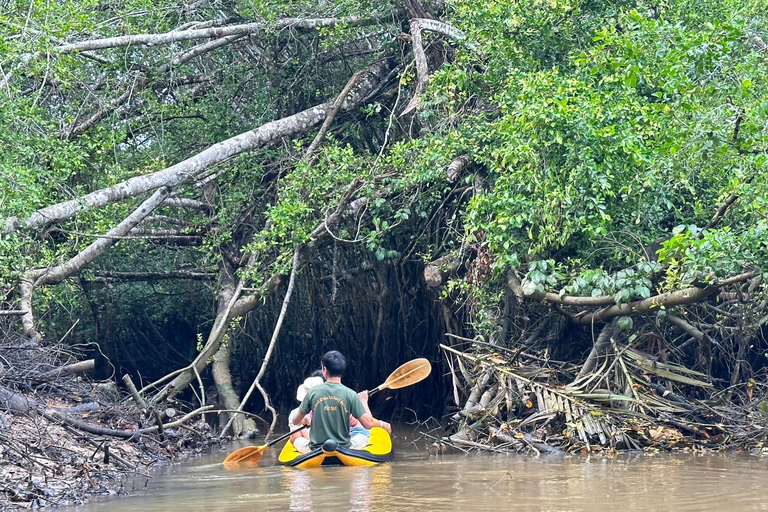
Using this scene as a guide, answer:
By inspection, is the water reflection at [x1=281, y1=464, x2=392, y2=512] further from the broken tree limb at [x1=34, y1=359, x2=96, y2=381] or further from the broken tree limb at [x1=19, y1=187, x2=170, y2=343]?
the broken tree limb at [x1=19, y1=187, x2=170, y2=343]

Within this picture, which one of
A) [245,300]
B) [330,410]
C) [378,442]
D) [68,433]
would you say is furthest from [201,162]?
[378,442]

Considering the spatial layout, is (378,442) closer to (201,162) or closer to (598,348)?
(598,348)

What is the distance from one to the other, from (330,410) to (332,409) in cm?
2

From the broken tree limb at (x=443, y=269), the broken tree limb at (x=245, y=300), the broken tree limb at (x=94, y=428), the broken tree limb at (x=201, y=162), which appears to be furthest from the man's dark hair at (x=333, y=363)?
the broken tree limb at (x=201, y=162)

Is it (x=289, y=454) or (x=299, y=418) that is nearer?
(x=299, y=418)

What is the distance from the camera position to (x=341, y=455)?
810 cm

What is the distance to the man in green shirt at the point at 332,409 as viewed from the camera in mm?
8031

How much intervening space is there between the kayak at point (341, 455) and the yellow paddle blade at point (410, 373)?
0.94 meters

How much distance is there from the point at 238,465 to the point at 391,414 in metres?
4.52

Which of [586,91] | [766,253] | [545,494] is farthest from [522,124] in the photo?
[545,494]

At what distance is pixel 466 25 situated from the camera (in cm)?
1004

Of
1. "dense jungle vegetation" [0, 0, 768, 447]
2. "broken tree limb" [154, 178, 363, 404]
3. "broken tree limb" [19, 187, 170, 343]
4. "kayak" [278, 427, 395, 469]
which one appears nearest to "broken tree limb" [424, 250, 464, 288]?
"dense jungle vegetation" [0, 0, 768, 447]

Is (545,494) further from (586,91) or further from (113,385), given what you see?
(113,385)

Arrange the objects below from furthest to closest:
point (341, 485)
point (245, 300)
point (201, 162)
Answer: point (245, 300) → point (201, 162) → point (341, 485)
